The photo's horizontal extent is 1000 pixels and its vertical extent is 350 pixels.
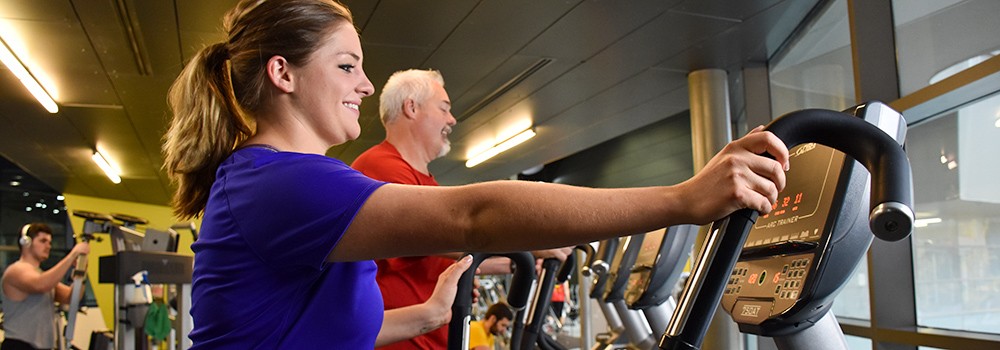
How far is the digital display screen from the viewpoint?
115 centimetres

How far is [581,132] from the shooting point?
29.6 feet

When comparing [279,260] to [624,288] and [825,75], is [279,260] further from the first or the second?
[825,75]

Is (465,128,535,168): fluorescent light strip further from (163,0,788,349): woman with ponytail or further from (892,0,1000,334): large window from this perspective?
(163,0,788,349): woman with ponytail

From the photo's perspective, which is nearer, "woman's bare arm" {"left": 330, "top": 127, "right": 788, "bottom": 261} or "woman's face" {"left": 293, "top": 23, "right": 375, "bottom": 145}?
"woman's bare arm" {"left": 330, "top": 127, "right": 788, "bottom": 261}

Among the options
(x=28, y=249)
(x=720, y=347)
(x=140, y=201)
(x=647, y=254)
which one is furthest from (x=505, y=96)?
(x=140, y=201)

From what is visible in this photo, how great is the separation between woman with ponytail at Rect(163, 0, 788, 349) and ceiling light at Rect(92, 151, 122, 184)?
1015cm

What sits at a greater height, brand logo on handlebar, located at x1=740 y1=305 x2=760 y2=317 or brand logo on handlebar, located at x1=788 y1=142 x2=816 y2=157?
brand logo on handlebar, located at x1=788 y1=142 x2=816 y2=157

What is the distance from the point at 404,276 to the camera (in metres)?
2.27

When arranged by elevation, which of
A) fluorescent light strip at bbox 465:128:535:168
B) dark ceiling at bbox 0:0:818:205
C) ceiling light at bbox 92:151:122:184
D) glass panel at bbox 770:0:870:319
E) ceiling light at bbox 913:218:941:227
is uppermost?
ceiling light at bbox 92:151:122:184

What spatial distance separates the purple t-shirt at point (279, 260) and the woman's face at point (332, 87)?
0.12 meters

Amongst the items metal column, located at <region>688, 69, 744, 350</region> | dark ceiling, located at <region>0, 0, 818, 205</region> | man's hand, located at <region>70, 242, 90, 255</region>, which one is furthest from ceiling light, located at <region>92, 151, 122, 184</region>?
metal column, located at <region>688, 69, 744, 350</region>

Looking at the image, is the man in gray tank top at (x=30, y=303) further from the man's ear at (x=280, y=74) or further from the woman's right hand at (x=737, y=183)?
the woman's right hand at (x=737, y=183)

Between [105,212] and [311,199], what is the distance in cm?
1637

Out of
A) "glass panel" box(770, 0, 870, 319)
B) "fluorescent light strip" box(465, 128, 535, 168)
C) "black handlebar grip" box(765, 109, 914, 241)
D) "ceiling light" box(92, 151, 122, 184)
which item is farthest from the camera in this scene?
"ceiling light" box(92, 151, 122, 184)
